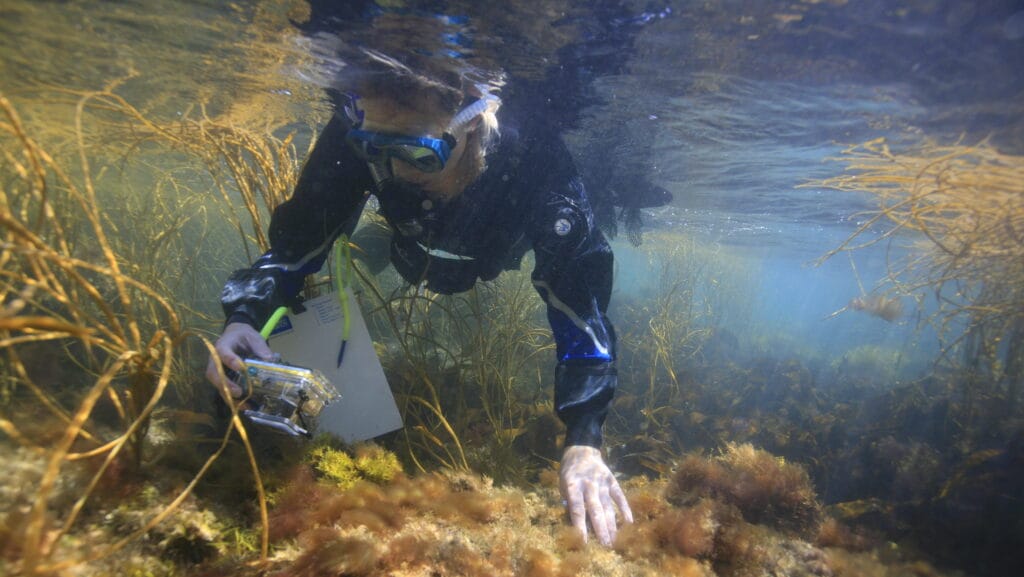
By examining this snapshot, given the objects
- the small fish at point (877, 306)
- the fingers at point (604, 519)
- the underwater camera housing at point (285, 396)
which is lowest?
the fingers at point (604, 519)

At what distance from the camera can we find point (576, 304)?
284 centimetres

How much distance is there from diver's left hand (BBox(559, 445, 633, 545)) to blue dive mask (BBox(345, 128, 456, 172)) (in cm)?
214

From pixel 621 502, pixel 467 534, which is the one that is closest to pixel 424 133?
pixel 467 534

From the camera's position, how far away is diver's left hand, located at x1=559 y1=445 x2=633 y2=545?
208 cm

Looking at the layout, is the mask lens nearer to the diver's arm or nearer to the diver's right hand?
the diver's arm

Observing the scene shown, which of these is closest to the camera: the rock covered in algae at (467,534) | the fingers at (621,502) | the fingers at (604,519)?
the rock covered in algae at (467,534)

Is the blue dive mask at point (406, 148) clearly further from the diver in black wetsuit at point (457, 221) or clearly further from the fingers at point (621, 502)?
the fingers at point (621, 502)

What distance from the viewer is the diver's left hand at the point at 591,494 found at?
208 cm

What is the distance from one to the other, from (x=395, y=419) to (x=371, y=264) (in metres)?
3.10

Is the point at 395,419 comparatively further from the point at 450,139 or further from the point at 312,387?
the point at 450,139

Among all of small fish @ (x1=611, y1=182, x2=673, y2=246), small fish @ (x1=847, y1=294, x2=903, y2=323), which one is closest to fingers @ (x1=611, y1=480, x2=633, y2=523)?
small fish @ (x1=611, y1=182, x2=673, y2=246)

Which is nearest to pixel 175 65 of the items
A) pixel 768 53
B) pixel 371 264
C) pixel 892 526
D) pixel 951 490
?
pixel 371 264

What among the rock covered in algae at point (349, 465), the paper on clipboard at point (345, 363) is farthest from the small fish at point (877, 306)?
the rock covered in algae at point (349, 465)

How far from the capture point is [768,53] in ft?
18.5
